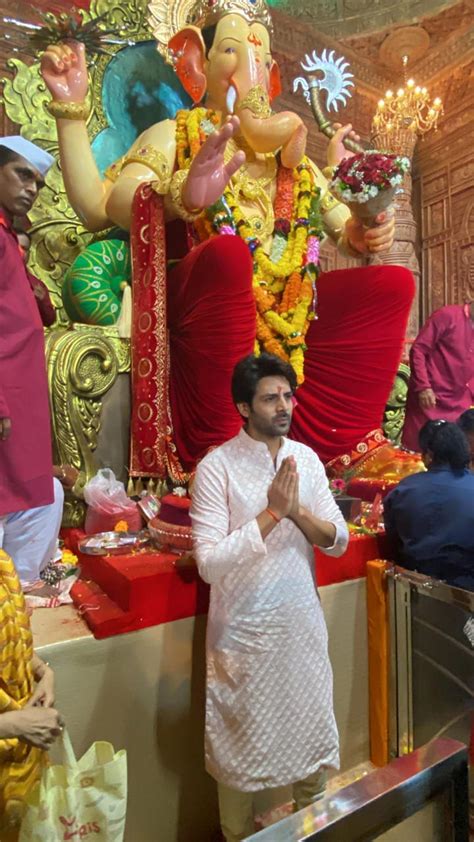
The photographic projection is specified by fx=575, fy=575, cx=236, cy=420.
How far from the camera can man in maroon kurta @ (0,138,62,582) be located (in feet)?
4.43

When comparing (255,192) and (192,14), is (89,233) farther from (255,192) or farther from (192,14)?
(192,14)

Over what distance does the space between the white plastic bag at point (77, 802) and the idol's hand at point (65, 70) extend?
201 centimetres

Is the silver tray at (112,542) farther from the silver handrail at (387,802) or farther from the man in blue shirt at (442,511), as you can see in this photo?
the silver handrail at (387,802)

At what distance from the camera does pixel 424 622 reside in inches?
60.6

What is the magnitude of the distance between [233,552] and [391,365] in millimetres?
1528

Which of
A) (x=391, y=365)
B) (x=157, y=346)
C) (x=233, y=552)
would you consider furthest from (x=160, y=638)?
(x=391, y=365)

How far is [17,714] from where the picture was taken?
72cm

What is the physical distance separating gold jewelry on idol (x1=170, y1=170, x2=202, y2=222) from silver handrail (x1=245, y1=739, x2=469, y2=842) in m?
1.75

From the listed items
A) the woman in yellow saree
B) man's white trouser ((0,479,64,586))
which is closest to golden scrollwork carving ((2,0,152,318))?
man's white trouser ((0,479,64,586))

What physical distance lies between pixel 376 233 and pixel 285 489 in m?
1.58

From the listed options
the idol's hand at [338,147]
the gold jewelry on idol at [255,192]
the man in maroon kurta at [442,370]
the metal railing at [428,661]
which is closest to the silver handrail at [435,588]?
the metal railing at [428,661]

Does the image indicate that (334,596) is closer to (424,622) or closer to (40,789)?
A: (424,622)

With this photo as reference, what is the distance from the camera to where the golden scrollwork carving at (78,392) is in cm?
176

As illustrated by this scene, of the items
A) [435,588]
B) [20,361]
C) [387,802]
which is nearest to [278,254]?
[20,361]
